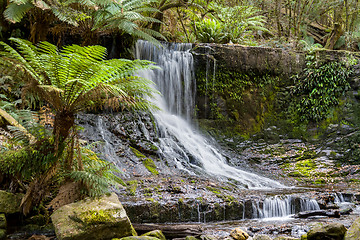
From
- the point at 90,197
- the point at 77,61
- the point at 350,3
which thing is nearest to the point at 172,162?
the point at 90,197

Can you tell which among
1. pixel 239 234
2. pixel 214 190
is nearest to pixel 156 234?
pixel 239 234

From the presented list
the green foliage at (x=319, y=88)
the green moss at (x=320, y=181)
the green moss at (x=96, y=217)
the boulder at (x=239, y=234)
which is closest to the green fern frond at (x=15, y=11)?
the green moss at (x=96, y=217)

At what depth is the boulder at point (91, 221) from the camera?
2898mm

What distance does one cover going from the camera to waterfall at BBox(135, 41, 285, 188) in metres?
7.08

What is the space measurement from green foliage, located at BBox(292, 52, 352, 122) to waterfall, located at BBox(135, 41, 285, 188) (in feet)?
11.8

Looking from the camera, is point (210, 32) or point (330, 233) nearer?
point (330, 233)

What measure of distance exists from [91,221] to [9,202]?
3.80ft

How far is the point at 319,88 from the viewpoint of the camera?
9.66m

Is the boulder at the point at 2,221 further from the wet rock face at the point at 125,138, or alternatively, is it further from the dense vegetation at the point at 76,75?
the wet rock face at the point at 125,138

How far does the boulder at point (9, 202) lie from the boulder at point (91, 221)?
68cm

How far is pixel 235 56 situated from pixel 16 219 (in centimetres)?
792

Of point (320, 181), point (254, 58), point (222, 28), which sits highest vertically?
point (222, 28)

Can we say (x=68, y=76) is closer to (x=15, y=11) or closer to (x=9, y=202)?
(x=9, y=202)

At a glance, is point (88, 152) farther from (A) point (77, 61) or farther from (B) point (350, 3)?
(B) point (350, 3)
